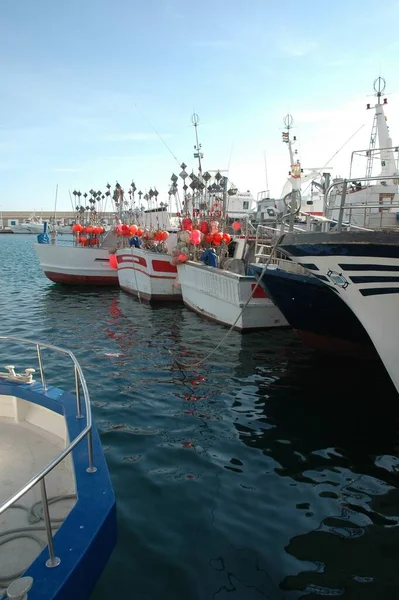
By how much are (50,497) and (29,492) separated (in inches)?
14.6

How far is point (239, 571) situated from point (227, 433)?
2.53 metres

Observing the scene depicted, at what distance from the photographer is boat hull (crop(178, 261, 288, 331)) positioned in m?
11.5

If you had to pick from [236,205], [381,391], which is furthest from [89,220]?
[381,391]

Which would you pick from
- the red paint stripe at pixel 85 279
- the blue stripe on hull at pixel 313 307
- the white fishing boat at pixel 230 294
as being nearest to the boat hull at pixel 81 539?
the blue stripe on hull at pixel 313 307

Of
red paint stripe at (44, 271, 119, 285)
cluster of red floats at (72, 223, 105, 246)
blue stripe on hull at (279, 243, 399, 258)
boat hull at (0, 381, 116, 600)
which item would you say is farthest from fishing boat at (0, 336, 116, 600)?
cluster of red floats at (72, 223, 105, 246)

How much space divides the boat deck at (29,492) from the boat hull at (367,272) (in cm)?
422

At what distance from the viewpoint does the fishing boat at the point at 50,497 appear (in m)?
2.62

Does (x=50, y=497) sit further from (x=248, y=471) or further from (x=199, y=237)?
(x=199, y=237)

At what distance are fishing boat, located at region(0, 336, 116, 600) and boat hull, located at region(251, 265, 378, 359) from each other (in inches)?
213

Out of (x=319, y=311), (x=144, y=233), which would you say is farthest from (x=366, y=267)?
(x=144, y=233)

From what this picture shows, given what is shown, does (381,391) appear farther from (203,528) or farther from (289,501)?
(203,528)

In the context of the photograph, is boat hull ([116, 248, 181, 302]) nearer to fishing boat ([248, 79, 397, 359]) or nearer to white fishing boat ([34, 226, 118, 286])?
white fishing boat ([34, 226, 118, 286])

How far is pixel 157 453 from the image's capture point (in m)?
5.51

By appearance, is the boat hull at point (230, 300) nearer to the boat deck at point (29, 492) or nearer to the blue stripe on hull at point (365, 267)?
the blue stripe on hull at point (365, 267)
